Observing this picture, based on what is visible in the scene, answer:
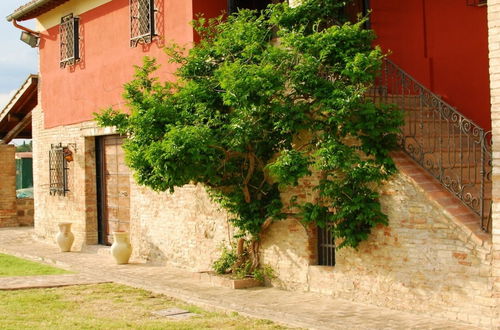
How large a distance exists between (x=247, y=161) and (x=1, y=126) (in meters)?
13.2

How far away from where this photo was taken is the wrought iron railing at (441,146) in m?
8.01

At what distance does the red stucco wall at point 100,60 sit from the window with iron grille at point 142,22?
0.60 ft

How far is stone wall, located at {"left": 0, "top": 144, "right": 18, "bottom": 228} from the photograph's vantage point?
2128 cm

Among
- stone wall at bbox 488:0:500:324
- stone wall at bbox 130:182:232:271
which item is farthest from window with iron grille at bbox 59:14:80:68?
stone wall at bbox 488:0:500:324

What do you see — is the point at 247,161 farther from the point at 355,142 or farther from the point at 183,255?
the point at 183,255

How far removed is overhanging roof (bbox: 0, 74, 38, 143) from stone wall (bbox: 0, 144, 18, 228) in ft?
1.25

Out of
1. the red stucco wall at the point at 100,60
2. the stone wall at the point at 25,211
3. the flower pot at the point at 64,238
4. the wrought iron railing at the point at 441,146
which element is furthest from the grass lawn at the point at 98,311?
the stone wall at the point at 25,211

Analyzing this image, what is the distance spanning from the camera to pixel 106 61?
14.8 m

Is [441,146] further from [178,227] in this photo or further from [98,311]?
[178,227]

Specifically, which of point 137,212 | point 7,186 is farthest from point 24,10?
point 137,212

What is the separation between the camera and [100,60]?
15.0 metres

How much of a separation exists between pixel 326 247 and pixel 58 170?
29.7ft

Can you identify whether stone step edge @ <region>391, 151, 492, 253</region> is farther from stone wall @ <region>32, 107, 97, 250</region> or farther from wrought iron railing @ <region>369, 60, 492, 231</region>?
stone wall @ <region>32, 107, 97, 250</region>

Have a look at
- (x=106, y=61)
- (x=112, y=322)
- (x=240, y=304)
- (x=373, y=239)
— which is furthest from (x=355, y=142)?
(x=106, y=61)
